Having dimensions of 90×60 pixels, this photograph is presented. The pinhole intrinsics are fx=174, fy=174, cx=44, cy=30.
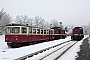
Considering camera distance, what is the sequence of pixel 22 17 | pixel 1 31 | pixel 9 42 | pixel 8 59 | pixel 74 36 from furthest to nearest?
1. pixel 22 17
2. pixel 1 31
3. pixel 74 36
4. pixel 9 42
5. pixel 8 59

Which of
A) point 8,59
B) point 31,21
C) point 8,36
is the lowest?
point 8,59

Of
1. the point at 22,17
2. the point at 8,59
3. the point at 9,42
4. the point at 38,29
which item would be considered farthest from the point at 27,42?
the point at 22,17

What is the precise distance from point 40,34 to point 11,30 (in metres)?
9.33

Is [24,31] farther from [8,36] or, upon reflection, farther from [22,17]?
[22,17]

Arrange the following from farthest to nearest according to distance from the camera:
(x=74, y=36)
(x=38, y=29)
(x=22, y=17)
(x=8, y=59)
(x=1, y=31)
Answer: (x=22, y=17), (x=1, y=31), (x=74, y=36), (x=38, y=29), (x=8, y=59)

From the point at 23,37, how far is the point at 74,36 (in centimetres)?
2583

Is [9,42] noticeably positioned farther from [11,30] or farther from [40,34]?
[40,34]

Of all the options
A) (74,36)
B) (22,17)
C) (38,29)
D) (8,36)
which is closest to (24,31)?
(8,36)

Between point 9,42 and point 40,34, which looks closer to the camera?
point 9,42

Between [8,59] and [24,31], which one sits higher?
[24,31]

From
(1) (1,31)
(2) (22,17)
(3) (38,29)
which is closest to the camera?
(3) (38,29)

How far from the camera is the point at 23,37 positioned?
2262cm

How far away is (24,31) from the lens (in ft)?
75.7

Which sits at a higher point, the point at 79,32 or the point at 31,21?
the point at 31,21
